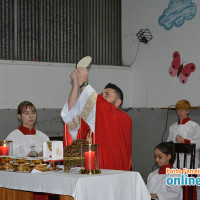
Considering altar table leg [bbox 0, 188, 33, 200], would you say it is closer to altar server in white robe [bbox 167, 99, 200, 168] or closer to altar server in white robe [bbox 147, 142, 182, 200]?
altar server in white robe [bbox 147, 142, 182, 200]

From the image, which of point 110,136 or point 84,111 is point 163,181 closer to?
point 110,136

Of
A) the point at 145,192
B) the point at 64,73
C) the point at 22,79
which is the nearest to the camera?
the point at 145,192

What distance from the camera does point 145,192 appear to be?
3.21 meters

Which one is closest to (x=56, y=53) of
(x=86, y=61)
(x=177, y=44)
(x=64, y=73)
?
(x=64, y=73)

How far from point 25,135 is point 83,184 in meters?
2.10

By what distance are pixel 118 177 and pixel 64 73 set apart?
17.7 ft

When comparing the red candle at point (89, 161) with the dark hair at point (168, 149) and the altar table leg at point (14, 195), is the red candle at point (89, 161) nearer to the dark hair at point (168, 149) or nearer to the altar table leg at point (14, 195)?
the altar table leg at point (14, 195)

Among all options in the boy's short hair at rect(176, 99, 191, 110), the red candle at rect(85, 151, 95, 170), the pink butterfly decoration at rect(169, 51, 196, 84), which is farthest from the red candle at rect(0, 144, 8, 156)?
the pink butterfly decoration at rect(169, 51, 196, 84)

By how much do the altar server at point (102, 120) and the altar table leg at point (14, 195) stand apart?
0.64m

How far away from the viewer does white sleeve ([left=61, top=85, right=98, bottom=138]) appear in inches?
145

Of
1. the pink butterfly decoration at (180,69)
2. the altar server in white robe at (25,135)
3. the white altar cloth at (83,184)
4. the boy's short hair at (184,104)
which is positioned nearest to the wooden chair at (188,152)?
the altar server in white robe at (25,135)

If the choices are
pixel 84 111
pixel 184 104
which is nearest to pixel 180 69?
pixel 184 104

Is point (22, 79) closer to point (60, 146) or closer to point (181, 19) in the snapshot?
point (181, 19)

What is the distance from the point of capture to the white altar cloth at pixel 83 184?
113 inches
